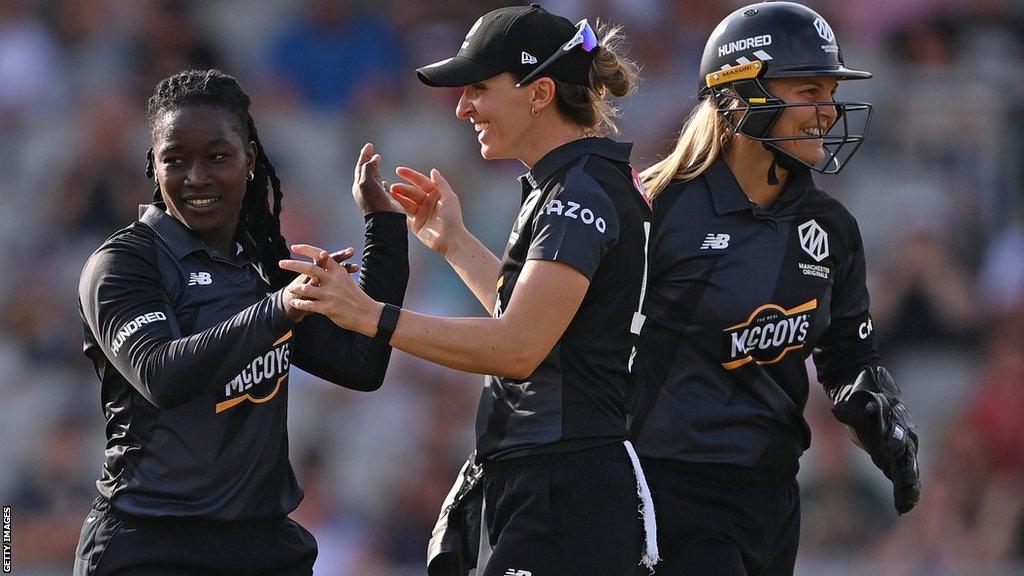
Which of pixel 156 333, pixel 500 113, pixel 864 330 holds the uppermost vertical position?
pixel 500 113

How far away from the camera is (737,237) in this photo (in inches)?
153

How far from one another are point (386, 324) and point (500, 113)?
0.61 m

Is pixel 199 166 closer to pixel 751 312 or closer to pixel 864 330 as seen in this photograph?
pixel 751 312

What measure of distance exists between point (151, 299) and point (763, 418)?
1594mm

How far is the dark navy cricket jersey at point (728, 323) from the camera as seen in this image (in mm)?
3775

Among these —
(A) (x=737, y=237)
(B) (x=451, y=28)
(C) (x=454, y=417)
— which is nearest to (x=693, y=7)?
(B) (x=451, y=28)

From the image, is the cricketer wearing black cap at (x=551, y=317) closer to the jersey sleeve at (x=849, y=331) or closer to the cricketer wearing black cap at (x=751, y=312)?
the cricketer wearing black cap at (x=751, y=312)

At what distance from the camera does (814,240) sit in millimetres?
3963

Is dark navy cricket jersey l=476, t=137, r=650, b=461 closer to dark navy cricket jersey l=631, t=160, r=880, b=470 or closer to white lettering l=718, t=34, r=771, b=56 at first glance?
dark navy cricket jersey l=631, t=160, r=880, b=470

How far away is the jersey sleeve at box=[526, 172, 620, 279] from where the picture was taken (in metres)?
3.13

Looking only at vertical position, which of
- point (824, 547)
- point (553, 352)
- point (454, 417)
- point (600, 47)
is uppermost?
point (600, 47)

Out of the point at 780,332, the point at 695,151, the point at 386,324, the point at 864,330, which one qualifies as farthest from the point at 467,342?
the point at 864,330

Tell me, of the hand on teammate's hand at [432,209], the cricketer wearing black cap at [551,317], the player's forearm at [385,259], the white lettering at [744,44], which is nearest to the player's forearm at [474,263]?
the hand on teammate's hand at [432,209]

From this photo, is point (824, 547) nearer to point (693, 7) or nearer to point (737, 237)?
point (693, 7)
